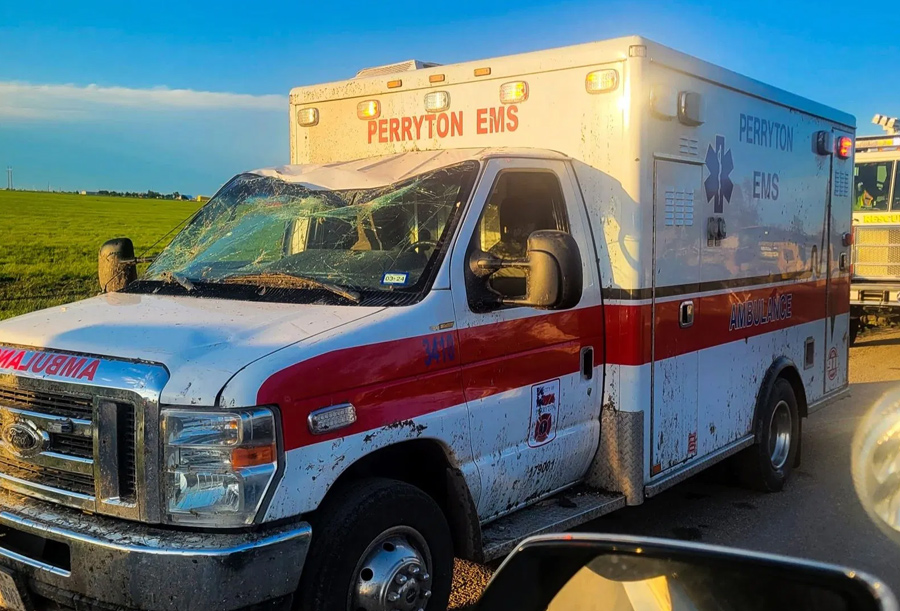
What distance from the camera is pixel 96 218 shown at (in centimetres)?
5294

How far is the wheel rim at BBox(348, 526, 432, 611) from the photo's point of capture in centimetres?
331

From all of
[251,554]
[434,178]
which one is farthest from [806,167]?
[251,554]

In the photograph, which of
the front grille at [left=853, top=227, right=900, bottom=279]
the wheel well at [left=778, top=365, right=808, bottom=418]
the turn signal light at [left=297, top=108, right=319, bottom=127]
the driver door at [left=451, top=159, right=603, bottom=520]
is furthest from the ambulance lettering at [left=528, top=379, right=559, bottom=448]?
the front grille at [left=853, top=227, right=900, bottom=279]

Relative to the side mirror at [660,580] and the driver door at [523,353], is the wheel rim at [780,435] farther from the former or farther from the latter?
the side mirror at [660,580]

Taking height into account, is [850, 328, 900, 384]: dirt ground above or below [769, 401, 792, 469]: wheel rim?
below

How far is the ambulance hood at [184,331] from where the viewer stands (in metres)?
2.99

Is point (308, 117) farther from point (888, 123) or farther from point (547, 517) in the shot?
point (888, 123)

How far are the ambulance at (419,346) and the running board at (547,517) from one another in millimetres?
17

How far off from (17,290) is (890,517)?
17.0 meters

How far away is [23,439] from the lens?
3305 mm

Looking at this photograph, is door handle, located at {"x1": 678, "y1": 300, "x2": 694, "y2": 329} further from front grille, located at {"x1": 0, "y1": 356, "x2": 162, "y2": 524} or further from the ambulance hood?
front grille, located at {"x1": 0, "y1": 356, "x2": 162, "y2": 524}

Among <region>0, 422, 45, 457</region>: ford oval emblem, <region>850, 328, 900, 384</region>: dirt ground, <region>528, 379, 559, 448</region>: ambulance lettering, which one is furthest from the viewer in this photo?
<region>850, 328, 900, 384</region>: dirt ground

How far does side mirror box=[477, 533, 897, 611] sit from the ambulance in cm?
131

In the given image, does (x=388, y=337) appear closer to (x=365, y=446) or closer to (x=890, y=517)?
(x=365, y=446)
